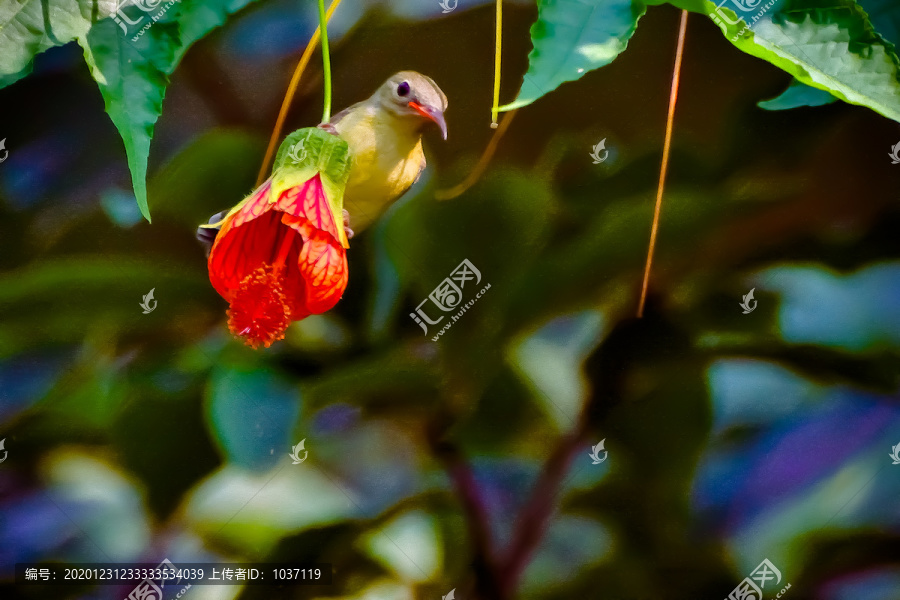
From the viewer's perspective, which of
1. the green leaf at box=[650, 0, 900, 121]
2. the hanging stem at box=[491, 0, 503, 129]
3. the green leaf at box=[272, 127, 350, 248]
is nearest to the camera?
the green leaf at box=[650, 0, 900, 121]

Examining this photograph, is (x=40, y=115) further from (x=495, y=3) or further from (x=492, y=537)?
(x=492, y=537)

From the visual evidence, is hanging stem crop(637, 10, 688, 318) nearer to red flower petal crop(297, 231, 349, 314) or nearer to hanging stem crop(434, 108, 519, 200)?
hanging stem crop(434, 108, 519, 200)

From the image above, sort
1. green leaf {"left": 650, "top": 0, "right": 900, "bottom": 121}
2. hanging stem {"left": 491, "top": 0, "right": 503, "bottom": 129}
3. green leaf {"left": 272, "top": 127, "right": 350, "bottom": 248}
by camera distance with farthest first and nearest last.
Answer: hanging stem {"left": 491, "top": 0, "right": 503, "bottom": 129} → green leaf {"left": 272, "top": 127, "right": 350, "bottom": 248} → green leaf {"left": 650, "top": 0, "right": 900, "bottom": 121}

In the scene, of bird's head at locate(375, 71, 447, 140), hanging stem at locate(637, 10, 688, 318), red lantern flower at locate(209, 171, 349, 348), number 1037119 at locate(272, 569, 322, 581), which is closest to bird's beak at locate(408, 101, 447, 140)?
bird's head at locate(375, 71, 447, 140)

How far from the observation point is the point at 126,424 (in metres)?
0.61

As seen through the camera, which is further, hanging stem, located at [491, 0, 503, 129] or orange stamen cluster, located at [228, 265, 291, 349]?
hanging stem, located at [491, 0, 503, 129]

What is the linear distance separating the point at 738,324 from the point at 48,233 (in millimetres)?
661

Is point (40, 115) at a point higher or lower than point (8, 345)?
higher

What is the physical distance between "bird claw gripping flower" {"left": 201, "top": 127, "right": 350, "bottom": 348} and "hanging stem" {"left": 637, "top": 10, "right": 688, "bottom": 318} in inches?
12.2

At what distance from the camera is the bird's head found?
0.51 metres

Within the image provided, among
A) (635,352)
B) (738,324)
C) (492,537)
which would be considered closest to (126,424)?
(492,537)

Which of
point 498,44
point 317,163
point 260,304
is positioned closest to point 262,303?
point 260,304

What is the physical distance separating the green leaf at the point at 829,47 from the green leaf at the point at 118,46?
0.33 m

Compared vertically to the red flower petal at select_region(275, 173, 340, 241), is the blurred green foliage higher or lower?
lower
